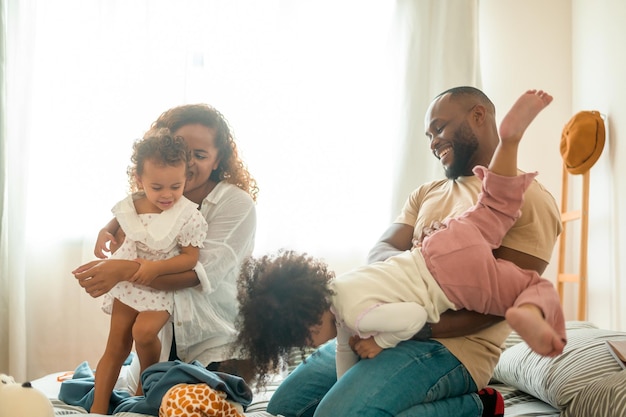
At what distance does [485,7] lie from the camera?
3426mm

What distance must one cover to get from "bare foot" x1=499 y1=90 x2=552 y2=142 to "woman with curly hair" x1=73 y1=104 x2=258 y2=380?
2.84 ft

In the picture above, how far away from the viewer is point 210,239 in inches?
77.2

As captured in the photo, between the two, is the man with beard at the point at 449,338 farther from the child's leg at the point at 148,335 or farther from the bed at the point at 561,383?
the child's leg at the point at 148,335

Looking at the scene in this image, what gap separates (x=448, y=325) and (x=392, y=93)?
2018mm

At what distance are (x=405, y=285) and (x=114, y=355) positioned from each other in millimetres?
807

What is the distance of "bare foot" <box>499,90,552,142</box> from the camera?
1.39 meters

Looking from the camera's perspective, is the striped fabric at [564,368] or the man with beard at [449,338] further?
the striped fabric at [564,368]

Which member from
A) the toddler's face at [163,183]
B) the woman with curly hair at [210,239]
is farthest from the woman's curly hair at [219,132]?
the toddler's face at [163,183]

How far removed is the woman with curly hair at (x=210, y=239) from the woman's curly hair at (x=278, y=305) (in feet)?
1.26

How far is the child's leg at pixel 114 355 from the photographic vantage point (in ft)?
5.72

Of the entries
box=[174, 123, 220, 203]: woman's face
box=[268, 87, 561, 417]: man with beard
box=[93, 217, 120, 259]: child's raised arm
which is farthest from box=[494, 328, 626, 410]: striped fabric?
box=[93, 217, 120, 259]: child's raised arm

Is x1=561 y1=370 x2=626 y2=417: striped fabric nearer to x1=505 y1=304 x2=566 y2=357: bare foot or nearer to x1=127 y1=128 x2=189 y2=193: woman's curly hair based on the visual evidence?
x1=505 y1=304 x2=566 y2=357: bare foot

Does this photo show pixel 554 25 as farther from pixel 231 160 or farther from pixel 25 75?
pixel 25 75

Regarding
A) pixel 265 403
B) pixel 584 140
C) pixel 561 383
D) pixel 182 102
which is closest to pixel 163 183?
pixel 265 403
